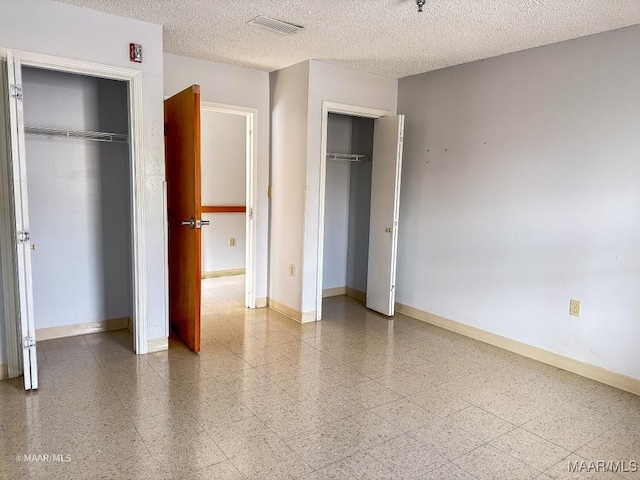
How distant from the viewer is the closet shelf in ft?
15.5

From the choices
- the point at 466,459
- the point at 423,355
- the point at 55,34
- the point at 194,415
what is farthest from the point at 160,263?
A: the point at 466,459

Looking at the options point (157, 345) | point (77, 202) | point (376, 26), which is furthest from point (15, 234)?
point (376, 26)

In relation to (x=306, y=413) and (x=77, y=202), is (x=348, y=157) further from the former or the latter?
(x=306, y=413)

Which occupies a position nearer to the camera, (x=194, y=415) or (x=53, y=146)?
(x=194, y=415)

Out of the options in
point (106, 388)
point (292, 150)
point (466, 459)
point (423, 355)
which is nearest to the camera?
point (466, 459)

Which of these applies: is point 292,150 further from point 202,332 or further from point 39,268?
point 39,268

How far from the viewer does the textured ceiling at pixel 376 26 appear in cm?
267

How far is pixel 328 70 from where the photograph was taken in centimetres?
405

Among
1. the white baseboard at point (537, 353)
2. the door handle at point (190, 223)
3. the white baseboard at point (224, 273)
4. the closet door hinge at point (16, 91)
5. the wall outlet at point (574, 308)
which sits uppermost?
the closet door hinge at point (16, 91)

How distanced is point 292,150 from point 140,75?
154 cm

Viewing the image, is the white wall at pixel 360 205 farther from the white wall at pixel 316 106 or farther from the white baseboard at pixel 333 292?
the white wall at pixel 316 106

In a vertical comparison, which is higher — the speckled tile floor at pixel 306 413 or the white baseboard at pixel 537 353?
the white baseboard at pixel 537 353

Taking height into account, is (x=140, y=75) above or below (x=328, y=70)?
below

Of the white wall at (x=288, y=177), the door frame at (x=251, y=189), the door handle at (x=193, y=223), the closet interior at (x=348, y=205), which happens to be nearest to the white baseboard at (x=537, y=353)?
the closet interior at (x=348, y=205)
